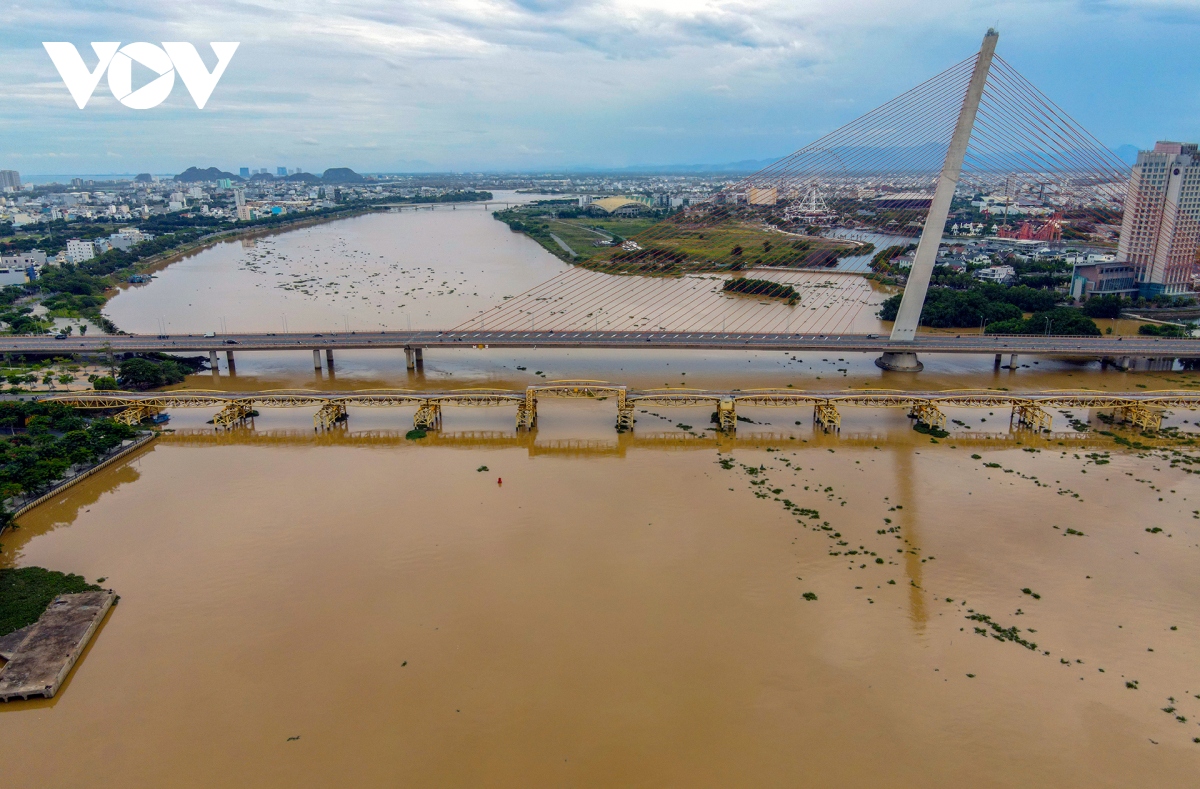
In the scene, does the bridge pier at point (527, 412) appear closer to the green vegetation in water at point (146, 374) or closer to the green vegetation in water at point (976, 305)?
the green vegetation in water at point (146, 374)

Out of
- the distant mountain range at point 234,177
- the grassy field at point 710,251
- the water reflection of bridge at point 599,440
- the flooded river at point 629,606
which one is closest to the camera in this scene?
the flooded river at point 629,606

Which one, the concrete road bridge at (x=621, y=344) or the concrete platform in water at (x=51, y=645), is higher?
the concrete road bridge at (x=621, y=344)

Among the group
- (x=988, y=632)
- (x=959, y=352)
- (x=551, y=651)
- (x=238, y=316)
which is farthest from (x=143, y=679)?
(x=238, y=316)

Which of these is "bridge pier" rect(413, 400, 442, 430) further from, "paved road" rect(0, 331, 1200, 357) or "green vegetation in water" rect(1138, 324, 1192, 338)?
"green vegetation in water" rect(1138, 324, 1192, 338)

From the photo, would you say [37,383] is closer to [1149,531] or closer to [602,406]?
[602,406]

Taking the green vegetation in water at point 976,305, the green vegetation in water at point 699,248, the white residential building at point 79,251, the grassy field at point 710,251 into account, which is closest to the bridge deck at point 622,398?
the green vegetation in water at point 699,248

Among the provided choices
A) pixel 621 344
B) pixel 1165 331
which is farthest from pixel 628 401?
pixel 1165 331
